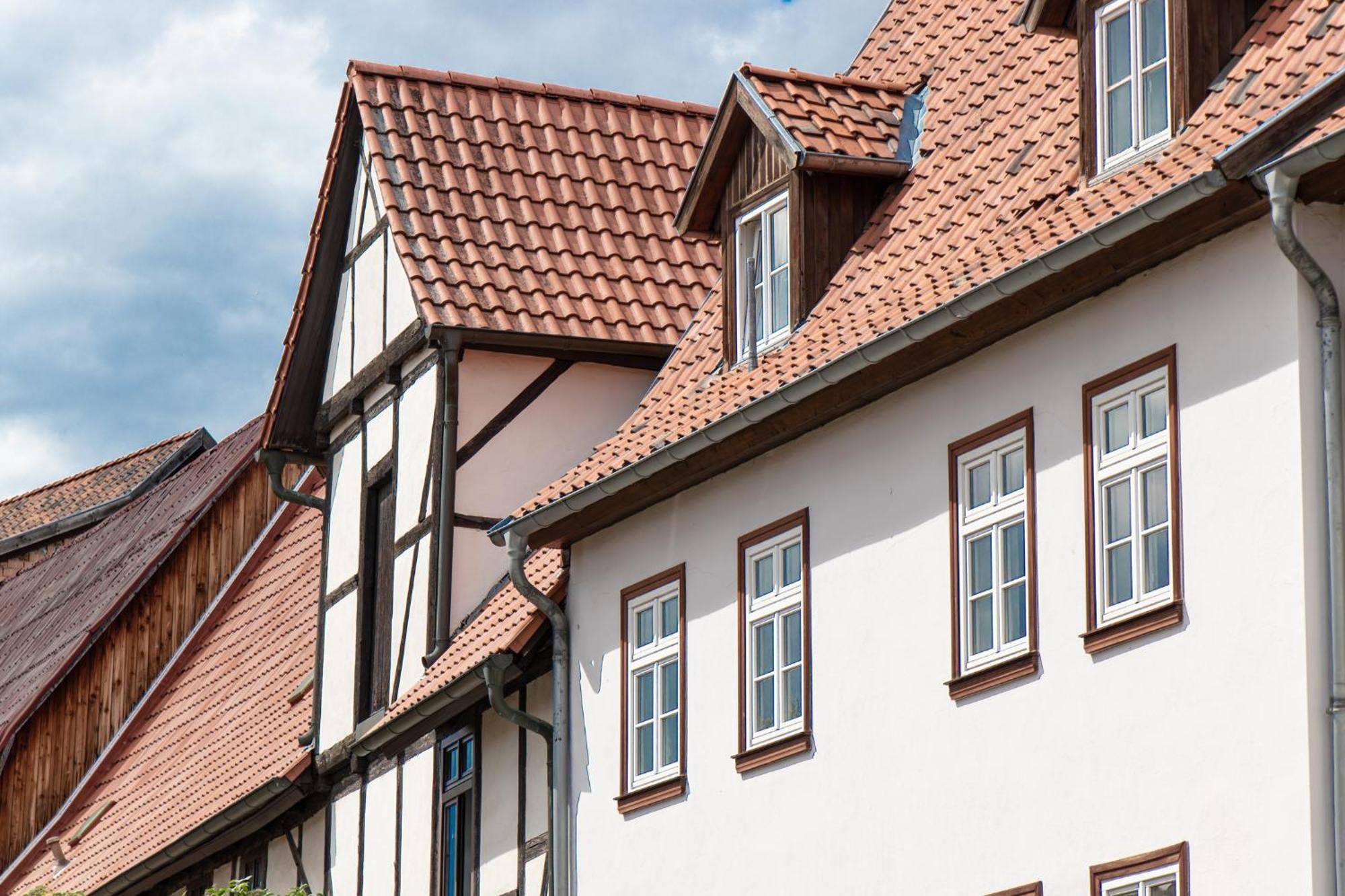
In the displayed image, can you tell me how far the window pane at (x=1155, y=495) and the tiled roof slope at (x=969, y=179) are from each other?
127 cm

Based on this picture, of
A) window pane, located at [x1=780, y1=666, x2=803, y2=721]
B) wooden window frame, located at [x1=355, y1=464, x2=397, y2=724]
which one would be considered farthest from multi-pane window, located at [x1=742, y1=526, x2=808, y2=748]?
wooden window frame, located at [x1=355, y1=464, x2=397, y2=724]

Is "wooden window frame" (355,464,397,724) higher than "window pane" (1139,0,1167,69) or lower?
lower

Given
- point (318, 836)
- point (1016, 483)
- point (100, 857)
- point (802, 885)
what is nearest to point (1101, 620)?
point (1016, 483)

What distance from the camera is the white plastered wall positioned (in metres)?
12.7

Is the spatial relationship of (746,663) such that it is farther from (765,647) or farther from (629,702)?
(629,702)

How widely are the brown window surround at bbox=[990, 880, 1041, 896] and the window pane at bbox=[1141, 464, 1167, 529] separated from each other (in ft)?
6.01

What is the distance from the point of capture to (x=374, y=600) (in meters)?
22.9

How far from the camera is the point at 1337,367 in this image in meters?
12.7

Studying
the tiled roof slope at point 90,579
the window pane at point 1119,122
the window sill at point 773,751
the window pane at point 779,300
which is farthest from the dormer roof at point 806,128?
the tiled roof slope at point 90,579

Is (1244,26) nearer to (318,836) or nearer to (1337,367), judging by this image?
(1337,367)

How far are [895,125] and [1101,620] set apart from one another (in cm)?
589

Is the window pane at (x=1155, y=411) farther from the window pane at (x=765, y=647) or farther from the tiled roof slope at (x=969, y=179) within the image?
the window pane at (x=765, y=647)

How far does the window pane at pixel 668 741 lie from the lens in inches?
701

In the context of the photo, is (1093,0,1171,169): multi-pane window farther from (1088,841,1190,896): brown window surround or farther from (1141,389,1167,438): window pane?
(1088,841,1190,896): brown window surround
